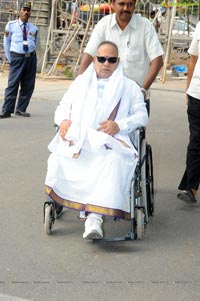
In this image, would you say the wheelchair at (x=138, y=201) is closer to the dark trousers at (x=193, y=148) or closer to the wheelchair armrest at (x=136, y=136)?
the wheelchair armrest at (x=136, y=136)

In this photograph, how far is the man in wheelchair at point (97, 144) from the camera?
461cm

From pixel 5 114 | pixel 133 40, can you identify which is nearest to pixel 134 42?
pixel 133 40

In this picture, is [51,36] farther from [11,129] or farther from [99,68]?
[99,68]

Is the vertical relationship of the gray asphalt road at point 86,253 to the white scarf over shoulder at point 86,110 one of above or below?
below

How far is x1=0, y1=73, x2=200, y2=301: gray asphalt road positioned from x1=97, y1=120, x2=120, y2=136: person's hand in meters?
0.87

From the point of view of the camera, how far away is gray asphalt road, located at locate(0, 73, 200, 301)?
3.92 meters

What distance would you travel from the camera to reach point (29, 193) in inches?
245

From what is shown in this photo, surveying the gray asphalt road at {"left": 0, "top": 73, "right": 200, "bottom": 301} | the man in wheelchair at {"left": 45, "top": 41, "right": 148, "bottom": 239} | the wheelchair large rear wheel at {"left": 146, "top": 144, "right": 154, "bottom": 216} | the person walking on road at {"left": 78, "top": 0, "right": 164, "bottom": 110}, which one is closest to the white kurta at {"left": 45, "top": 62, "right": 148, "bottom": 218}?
the man in wheelchair at {"left": 45, "top": 41, "right": 148, "bottom": 239}

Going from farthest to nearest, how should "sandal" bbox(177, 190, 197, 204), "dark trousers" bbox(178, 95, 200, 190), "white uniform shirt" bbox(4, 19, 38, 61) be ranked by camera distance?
"white uniform shirt" bbox(4, 19, 38, 61), "sandal" bbox(177, 190, 197, 204), "dark trousers" bbox(178, 95, 200, 190)

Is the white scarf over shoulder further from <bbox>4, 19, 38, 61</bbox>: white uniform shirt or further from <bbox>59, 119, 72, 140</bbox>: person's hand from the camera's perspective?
<bbox>4, 19, 38, 61</bbox>: white uniform shirt

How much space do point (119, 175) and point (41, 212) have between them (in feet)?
4.06

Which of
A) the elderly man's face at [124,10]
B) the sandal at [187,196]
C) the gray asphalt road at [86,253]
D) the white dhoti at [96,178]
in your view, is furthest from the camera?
the sandal at [187,196]

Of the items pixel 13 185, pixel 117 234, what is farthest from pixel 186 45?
pixel 117 234

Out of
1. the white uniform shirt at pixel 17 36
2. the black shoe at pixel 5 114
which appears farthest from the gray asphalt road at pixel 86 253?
the white uniform shirt at pixel 17 36
